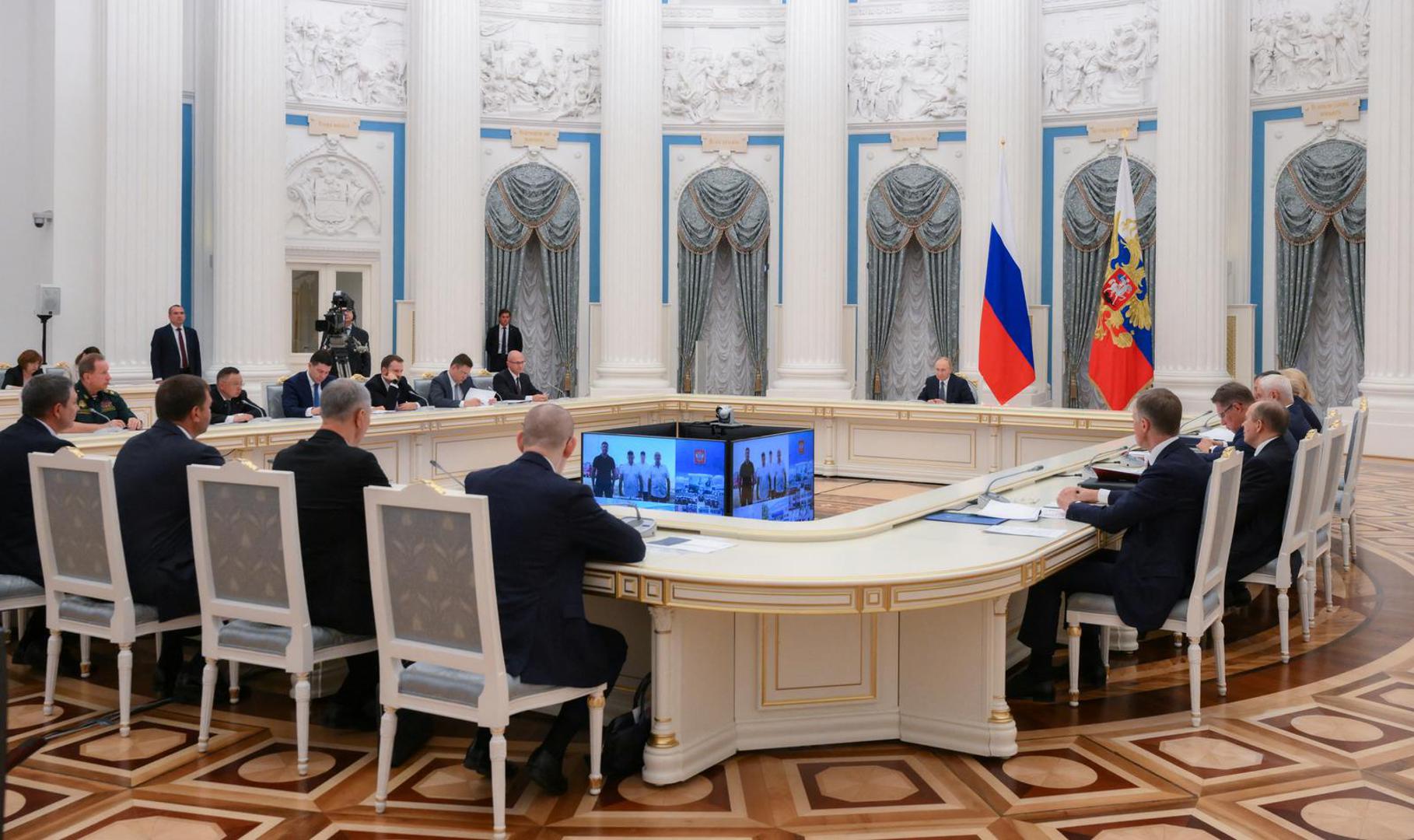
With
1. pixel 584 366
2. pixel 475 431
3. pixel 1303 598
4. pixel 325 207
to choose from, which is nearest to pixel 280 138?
pixel 325 207

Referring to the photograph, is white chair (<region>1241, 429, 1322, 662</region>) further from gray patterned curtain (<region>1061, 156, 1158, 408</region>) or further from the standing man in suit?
gray patterned curtain (<region>1061, 156, 1158, 408</region>)

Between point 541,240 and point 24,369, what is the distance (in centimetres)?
767

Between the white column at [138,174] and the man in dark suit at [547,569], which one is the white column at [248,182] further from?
the man in dark suit at [547,569]

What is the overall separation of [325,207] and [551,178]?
2.87 metres

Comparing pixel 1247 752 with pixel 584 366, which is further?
pixel 584 366

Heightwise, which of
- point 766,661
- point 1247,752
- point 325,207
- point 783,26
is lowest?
point 1247,752

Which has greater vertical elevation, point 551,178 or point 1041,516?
point 551,178

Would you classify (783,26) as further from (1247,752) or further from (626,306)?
(1247,752)

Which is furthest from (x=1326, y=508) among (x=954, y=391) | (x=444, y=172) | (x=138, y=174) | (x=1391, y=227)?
(x=138, y=174)

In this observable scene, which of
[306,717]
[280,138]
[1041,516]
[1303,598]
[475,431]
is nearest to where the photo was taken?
[306,717]

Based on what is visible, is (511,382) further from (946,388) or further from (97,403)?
(946,388)

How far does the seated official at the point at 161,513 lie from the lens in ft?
14.5

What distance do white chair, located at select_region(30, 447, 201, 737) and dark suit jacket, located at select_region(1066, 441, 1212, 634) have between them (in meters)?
3.40

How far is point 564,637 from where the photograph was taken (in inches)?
142
